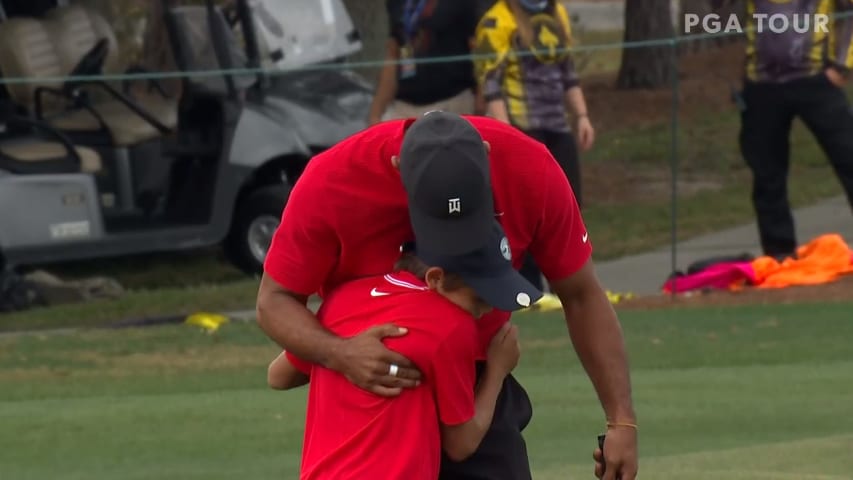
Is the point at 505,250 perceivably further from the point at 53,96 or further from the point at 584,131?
the point at 53,96

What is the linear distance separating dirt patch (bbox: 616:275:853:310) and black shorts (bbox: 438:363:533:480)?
692 centimetres

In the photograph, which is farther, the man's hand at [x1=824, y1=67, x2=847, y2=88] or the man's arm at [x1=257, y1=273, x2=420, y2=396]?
the man's hand at [x1=824, y1=67, x2=847, y2=88]

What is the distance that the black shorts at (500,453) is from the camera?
11.8 feet

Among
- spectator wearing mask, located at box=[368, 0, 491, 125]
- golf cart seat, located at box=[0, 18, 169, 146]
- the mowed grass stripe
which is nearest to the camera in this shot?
the mowed grass stripe

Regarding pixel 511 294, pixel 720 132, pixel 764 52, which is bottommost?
pixel 720 132

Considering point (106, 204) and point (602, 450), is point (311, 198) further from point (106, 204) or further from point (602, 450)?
point (106, 204)

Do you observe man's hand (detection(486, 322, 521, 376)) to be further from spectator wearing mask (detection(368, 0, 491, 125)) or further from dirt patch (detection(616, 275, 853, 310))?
dirt patch (detection(616, 275, 853, 310))

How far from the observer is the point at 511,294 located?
11.1ft

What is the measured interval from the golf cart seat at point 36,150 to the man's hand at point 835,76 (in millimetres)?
4866

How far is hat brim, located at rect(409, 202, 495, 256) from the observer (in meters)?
3.34

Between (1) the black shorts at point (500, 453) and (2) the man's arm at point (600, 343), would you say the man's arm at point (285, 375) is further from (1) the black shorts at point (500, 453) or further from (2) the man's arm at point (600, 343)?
(2) the man's arm at point (600, 343)

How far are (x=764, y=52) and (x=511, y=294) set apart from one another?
7998mm

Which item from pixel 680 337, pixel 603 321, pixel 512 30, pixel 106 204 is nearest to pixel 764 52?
pixel 512 30

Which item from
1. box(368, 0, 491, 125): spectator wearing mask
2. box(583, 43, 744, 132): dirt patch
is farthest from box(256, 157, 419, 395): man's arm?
box(583, 43, 744, 132): dirt patch
